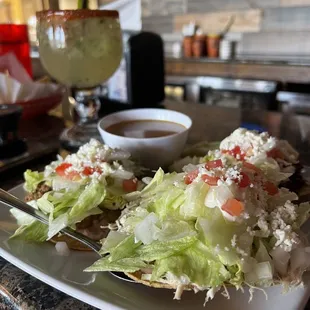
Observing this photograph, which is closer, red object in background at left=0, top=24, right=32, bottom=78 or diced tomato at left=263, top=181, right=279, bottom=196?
diced tomato at left=263, top=181, right=279, bottom=196

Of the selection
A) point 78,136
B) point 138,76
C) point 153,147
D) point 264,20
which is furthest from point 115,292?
point 264,20

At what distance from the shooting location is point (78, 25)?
0.99 meters

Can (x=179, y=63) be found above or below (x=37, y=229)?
below

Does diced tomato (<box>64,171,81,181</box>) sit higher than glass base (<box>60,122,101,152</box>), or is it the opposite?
diced tomato (<box>64,171,81,181</box>)

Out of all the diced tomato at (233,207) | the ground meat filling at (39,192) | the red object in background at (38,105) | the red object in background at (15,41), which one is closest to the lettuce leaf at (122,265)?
the diced tomato at (233,207)

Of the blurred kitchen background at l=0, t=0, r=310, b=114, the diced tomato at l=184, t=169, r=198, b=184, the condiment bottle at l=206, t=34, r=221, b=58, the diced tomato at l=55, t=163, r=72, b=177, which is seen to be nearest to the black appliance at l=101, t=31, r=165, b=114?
the diced tomato at l=55, t=163, r=72, b=177

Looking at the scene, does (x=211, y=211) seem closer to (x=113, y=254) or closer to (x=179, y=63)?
(x=113, y=254)

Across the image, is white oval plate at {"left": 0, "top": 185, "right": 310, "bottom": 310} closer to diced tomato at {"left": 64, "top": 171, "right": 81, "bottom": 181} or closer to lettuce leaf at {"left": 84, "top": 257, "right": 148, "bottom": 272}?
lettuce leaf at {"left": 84, "top": 257, "right": 148, "bottom": 272}

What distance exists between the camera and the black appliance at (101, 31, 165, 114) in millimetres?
1490

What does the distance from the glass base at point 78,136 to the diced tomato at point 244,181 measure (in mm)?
557

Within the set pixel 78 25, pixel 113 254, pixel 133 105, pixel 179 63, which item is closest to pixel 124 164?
pixel 113 254

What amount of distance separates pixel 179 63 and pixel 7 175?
2609mm

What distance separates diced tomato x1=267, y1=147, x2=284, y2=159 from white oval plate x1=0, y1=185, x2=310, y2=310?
297mm

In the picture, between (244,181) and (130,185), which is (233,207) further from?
(130,185)
